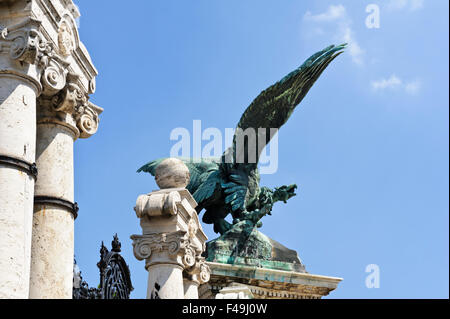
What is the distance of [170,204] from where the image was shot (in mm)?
10812

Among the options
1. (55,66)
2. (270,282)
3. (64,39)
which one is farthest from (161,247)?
(270,282)

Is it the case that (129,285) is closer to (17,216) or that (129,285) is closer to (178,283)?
(178,283)

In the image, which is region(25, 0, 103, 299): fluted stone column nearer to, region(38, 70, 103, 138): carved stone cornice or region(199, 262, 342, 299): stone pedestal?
region(38, 70, 103, 138): carved stone cornice

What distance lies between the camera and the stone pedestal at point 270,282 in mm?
17938

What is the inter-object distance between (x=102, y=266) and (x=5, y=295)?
403 cm

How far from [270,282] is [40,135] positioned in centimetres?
1121

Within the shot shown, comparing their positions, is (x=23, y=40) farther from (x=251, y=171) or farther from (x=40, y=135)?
(x=251, y=171)

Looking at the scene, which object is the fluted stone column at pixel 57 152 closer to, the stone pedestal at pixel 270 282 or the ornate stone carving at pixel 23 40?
the ornate stone carving at pixel 23 40

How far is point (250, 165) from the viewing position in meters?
20.9

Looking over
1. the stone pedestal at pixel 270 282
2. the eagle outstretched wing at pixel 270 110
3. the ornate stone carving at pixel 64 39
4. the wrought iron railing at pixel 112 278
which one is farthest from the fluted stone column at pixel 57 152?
the eagle outstretched wing at pixel 270 110

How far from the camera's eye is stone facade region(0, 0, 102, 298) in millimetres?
6910

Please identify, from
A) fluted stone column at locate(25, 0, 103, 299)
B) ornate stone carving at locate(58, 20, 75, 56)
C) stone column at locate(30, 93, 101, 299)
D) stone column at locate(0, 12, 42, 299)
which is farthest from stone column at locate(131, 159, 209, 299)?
stone column at locate(0, 12, 42, 299)

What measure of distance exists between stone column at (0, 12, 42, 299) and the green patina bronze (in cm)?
1280
